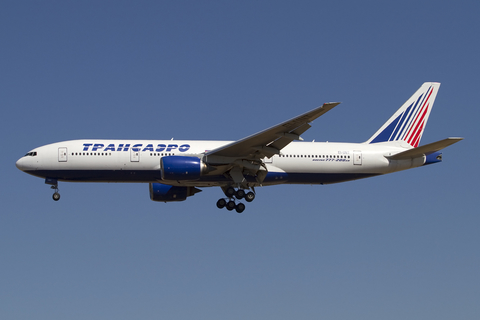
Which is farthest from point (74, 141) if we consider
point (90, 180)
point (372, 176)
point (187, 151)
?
point (372, 176)

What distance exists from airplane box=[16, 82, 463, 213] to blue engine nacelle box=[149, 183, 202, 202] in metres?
0.09

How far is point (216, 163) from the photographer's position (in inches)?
1492

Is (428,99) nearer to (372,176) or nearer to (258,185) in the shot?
(372,176)

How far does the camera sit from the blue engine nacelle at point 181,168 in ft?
121

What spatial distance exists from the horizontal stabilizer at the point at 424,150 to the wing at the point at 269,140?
304 inches

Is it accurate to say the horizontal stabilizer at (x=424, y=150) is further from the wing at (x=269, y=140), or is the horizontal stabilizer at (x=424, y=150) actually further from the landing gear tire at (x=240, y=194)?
the landing gear tire at (x=240, y=194)

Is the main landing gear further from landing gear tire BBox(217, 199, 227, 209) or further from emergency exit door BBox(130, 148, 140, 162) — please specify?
emergency exit door BBox(130, 148, 140, 162)

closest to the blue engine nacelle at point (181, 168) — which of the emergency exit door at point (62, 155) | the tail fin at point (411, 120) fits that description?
the emergency exit door at point (62, 155)

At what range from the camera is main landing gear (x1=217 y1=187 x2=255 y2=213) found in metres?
40.3

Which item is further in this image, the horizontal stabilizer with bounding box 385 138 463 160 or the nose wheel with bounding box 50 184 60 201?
the nose wheel with bounding box 50 184 60 201

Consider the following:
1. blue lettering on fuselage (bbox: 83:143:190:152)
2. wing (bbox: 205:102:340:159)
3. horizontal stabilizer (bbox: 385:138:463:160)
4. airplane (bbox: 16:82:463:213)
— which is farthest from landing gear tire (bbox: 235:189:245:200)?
horizontal stabilizer (bbox: 385:138:463:160)

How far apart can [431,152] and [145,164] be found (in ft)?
54.3

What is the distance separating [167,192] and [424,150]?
15.6 metres

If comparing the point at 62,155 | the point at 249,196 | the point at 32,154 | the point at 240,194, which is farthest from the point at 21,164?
the point at 249,196
